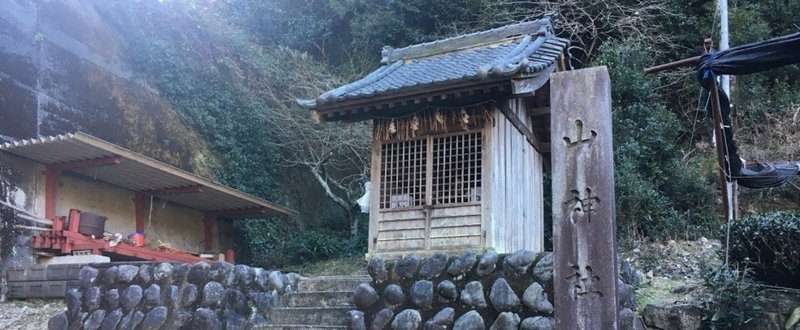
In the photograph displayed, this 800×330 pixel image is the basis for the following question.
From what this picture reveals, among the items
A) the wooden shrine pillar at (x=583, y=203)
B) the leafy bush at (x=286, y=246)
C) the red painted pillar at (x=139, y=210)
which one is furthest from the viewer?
the leafy bush at (x=286, y=246)

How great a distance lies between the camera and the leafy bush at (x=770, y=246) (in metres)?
6.98

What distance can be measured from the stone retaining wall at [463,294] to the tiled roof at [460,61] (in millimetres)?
2818

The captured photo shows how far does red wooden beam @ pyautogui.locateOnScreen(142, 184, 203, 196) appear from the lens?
12.6m

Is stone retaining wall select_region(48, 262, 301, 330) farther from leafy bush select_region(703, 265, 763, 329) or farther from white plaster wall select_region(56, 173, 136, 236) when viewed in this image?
leafy bush select_region(703, 265, 763, 329)

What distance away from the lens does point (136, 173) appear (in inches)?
456

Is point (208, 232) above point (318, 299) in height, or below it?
above

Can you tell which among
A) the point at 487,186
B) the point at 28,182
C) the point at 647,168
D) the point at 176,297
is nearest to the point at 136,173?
the point at 28,182

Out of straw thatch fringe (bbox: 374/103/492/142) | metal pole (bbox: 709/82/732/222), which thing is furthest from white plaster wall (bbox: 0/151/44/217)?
metal pole (bbox: 709/82/732/222)

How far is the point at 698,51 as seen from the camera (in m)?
17.9

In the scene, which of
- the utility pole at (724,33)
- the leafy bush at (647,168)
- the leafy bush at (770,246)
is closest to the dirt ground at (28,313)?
the leafy bush at (770,246)

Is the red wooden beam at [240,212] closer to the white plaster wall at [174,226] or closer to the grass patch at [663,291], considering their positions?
the white plaster wall at [174,226]

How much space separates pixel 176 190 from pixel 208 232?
2530mm

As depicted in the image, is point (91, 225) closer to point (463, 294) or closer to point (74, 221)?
point (74, 221)

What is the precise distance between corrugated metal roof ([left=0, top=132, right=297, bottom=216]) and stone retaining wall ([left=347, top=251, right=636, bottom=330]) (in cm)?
541
